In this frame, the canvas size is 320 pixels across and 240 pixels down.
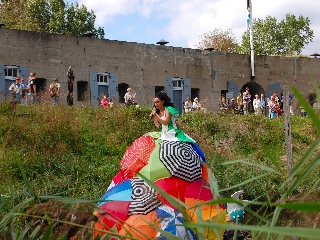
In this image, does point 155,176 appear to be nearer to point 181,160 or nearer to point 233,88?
point 181,160

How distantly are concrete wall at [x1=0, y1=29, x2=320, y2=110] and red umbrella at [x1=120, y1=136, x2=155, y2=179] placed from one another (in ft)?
54.8

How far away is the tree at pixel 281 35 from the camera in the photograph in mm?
59750

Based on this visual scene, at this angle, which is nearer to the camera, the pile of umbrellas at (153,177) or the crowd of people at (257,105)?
the pile of umbrellas at (153,177)

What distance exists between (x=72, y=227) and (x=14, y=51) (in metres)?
24.0

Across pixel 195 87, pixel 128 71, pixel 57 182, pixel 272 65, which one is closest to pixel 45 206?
pixel 57 182

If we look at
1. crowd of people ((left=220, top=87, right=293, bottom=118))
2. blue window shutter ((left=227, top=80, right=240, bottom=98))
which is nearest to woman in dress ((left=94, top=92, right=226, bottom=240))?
crowd of people ((left=220, top=87, right=293, bottom=118))

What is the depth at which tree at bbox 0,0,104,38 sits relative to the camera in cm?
4426

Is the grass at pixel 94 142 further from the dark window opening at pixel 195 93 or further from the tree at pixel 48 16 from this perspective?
the tree at pixel 48 16

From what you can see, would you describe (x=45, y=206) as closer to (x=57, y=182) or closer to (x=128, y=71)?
(x=57, y=182)

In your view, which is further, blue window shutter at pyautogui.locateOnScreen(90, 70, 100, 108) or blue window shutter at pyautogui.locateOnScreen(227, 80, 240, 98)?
blue window shutter at pyautogui.locateOnScreen(227, 80, 240, 98)

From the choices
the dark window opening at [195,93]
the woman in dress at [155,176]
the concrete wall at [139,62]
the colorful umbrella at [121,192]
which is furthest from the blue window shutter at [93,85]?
the colorful umbrella at [121,192]

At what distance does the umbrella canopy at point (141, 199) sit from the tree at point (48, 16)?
128ft

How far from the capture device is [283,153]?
1775 centimetres

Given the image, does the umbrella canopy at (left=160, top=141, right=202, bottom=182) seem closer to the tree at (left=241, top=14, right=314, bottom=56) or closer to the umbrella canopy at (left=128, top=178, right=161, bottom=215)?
the umbrella canopy at (left=128, top=178, right=161, bottom=215)
